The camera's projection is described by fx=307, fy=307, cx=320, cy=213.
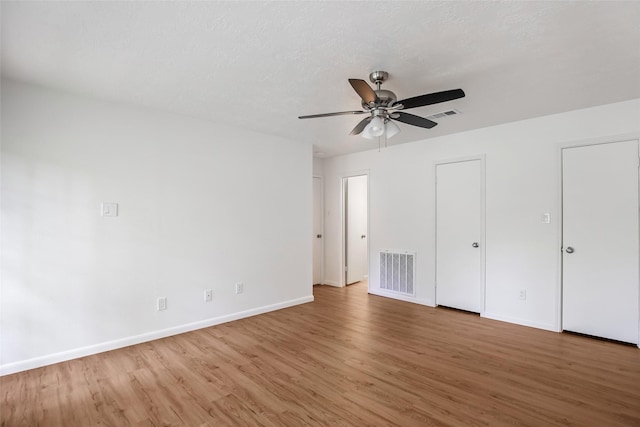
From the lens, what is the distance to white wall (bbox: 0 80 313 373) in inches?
105

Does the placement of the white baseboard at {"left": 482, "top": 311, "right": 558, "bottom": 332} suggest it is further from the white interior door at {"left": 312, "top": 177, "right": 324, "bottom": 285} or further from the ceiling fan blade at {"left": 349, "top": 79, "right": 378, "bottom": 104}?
→ the ceiling fan blade at {"left": 349, "top": 79, "right": 378, "bottom": 104}

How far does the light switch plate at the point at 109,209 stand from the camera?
3051 millimetres

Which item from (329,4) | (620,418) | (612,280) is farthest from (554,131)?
(329,4)

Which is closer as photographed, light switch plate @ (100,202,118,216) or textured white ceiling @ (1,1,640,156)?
textured white ceiling @ (1,1,640,156)

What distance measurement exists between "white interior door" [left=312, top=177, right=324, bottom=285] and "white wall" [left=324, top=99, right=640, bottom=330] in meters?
1.53

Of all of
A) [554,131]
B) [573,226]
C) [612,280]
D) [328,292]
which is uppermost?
[554,131]

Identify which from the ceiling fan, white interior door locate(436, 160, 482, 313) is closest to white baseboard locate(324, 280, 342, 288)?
white interior door locate(436, 160, 482, 313)

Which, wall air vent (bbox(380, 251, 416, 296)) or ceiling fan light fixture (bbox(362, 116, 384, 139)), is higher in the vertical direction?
ceiling fan light fixture (bbox(362, 116, 384, 139))

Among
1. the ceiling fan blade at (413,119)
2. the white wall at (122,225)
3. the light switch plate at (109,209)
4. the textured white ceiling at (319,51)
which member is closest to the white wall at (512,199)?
the textured white ceiling at (319,51)

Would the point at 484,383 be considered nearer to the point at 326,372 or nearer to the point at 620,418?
the point at 620,418

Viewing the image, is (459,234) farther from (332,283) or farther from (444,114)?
(332,283)

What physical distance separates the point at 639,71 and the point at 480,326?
289cm

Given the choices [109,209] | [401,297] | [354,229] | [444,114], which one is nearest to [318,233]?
[354,229]

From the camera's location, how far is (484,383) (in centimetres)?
245
